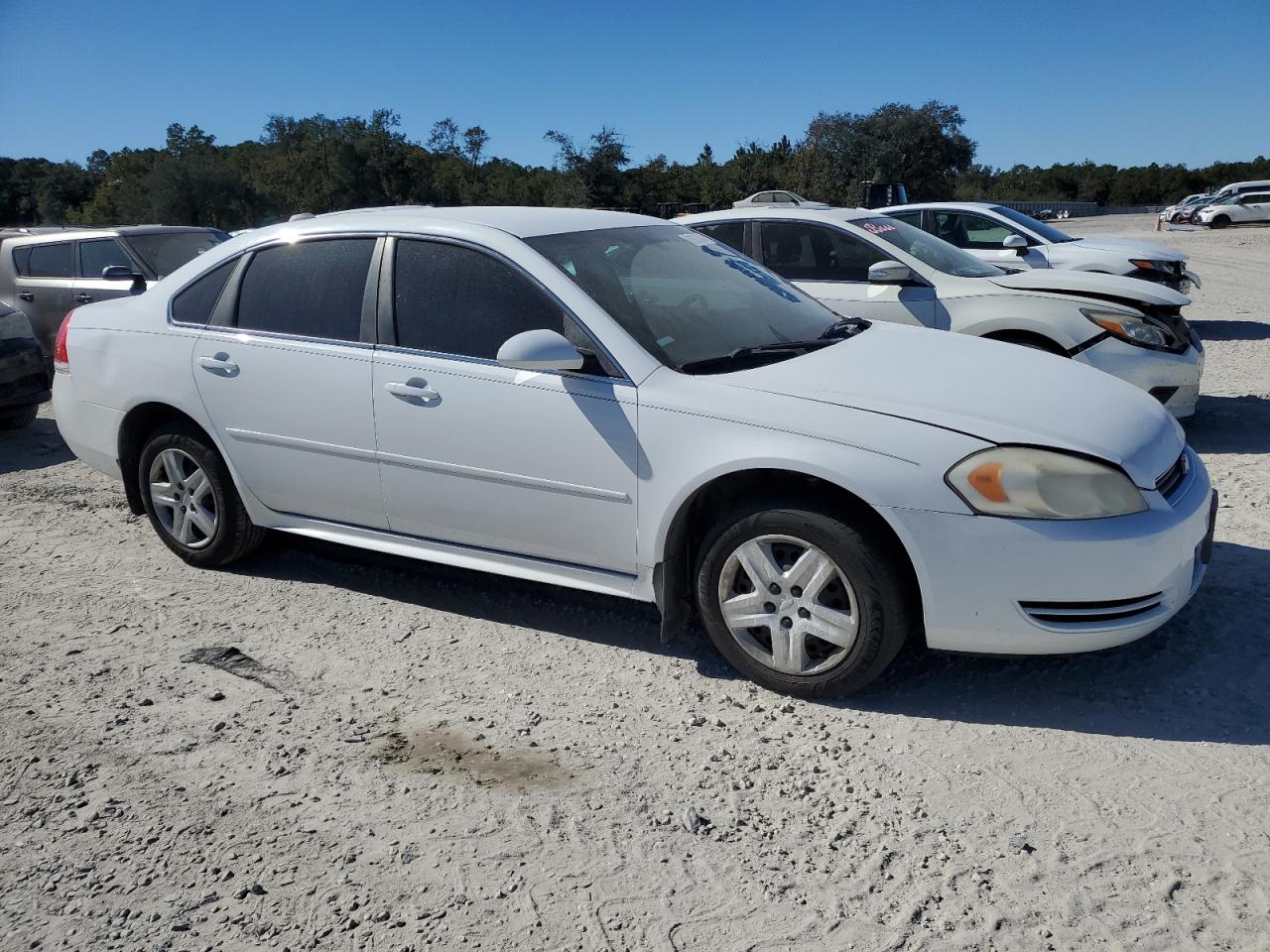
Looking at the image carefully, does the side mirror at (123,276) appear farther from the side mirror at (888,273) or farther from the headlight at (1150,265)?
the headlight at (1150,265)

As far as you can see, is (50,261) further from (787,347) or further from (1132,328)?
(1132,328)

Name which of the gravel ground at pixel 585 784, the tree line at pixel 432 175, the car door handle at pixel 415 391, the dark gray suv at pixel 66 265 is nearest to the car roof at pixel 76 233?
the dark gray suv at pixel 66 265

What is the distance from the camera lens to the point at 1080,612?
3.39 metres

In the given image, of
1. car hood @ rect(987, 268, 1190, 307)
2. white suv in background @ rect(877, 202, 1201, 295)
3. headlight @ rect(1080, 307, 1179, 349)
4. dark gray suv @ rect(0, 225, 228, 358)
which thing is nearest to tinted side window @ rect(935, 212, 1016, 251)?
white suv in background @ rect(877, 202, 1201, 295)

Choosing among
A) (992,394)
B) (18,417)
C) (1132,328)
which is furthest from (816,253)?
(18,417)

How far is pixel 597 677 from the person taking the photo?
4004 mm

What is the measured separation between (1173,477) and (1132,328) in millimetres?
3797

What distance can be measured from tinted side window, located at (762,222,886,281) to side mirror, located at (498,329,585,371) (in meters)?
4.29

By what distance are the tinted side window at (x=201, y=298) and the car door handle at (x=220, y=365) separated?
9.0 inches

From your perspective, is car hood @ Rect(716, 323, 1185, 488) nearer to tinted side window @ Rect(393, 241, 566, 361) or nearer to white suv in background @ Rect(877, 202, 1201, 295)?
tinted side window @ Rect(393, 241, 566, 361)

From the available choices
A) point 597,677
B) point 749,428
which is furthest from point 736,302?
point 597,677

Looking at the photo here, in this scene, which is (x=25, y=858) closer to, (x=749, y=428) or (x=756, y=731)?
(x=756, y=731)

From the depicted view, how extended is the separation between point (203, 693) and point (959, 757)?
2691mm

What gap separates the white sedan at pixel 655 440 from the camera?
3.39 metres
